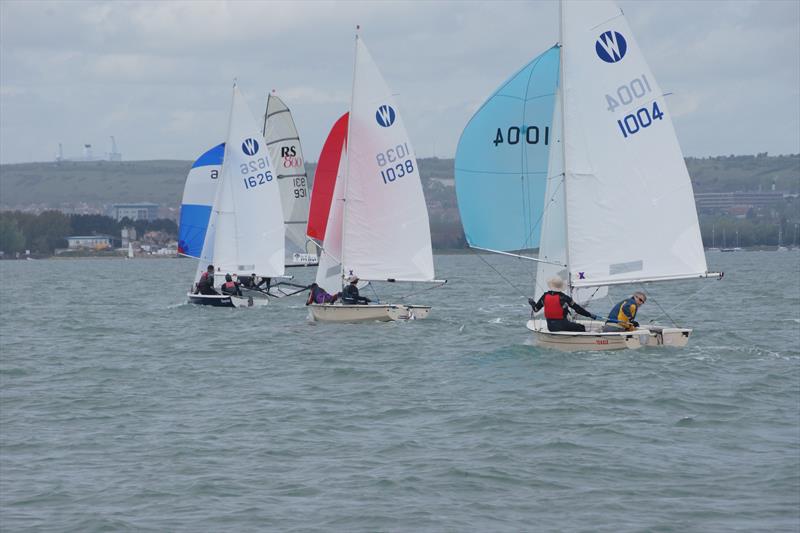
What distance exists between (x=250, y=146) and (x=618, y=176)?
54.5 feet

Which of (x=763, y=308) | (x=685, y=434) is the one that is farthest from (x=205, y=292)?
(x=685, y=434)

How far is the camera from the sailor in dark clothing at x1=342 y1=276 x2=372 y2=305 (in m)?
25.2

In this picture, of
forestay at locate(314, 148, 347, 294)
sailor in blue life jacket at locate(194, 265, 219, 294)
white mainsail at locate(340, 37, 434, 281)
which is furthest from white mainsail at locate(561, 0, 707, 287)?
sailor in blue life jacket at locate(194, 265, 219, 294)

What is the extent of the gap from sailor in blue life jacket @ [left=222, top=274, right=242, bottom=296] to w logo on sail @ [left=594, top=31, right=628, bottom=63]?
15738 mm

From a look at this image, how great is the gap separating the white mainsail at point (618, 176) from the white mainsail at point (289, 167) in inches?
884

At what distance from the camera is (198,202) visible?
3688 cm

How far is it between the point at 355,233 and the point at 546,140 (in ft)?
24.6

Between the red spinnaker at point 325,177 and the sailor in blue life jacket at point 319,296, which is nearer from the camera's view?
the sailor in blue life jacket at point 319,296

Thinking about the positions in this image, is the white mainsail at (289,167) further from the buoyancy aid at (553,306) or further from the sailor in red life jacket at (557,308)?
the buoyancy aid at (553,306)

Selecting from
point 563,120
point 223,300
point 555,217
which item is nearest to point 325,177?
point 223,300

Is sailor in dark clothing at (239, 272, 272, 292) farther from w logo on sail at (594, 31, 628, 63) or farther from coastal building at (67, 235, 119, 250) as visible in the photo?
coastal building at (67, 235, 119, 250)

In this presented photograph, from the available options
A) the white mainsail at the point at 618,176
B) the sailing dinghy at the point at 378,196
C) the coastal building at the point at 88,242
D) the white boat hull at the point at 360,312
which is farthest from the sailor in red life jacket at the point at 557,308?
the coastal building at the point at 88,242

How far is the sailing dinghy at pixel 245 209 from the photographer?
3406 centimetres

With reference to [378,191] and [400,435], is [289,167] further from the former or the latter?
[400,435]
